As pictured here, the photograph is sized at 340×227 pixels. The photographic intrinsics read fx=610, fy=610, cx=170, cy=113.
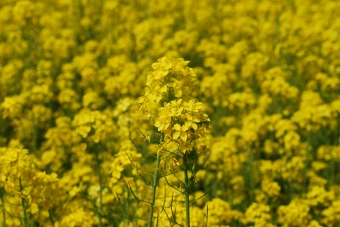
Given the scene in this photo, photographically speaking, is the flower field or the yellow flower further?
the flower field

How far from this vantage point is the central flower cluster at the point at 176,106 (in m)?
2.88

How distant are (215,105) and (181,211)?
3016 millimetres

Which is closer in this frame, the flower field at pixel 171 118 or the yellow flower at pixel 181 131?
the yellow flower at pixel 181 131

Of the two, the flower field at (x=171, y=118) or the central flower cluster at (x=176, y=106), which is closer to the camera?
the central flower cluster at (x=176, y=106)

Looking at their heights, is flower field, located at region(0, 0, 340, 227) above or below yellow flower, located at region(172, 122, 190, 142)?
above

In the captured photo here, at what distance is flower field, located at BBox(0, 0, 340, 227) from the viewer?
3.63m

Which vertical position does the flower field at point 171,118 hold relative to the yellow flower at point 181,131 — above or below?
above

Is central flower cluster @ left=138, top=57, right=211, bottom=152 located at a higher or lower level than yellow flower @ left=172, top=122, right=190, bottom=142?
higher

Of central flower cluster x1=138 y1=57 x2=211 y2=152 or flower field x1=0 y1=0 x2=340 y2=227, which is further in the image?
flower field x1=0 y1=0 x2=340 y2=227

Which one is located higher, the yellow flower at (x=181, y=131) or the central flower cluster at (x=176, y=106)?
the central flower cluster at (x=176, y=106)

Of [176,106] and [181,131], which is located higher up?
[176,106]

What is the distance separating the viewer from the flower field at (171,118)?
3629mm

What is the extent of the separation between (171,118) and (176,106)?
0.20ft

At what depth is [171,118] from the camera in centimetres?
291
